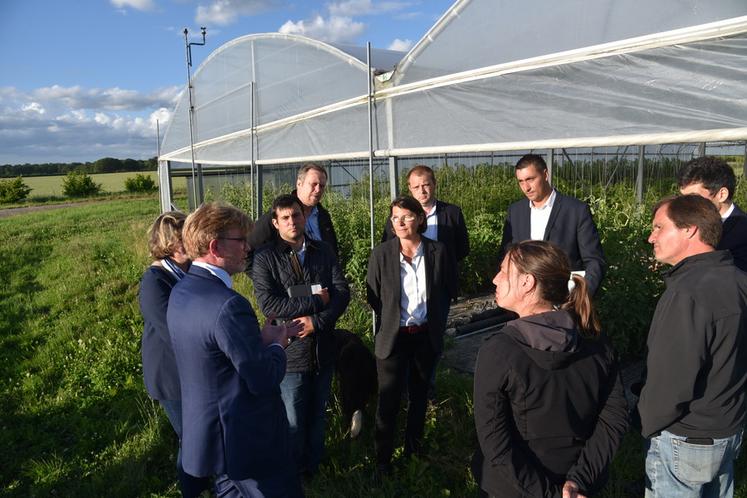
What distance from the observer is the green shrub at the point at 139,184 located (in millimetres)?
46156

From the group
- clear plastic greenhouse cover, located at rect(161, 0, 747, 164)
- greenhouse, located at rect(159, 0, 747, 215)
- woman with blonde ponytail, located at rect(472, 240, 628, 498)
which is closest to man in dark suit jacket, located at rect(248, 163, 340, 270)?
greenhouse, located at rect(159, 0, 747, 215)

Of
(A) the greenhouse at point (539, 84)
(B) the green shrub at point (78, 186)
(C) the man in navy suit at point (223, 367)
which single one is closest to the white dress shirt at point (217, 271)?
(C) the man in navy suit at point (223, 367)

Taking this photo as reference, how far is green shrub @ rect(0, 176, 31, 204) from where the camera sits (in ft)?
134

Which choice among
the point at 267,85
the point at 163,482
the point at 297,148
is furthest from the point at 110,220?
the point at 163,482

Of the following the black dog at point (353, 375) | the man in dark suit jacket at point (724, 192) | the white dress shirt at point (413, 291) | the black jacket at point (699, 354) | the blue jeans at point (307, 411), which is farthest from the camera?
the black dog at point (353, 375)

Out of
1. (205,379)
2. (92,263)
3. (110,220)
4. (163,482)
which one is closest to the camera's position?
(205,379)

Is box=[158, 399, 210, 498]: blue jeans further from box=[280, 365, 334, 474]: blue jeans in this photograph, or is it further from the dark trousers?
the dark trousers

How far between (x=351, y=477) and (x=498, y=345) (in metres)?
1.84

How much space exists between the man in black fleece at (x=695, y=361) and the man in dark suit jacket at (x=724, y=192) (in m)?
0.83

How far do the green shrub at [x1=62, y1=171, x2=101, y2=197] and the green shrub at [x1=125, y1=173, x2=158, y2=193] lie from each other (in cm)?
277

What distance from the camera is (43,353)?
5582 millimetres

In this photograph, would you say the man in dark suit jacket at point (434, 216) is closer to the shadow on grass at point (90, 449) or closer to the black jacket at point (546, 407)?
the black jacket at point (546, 407)

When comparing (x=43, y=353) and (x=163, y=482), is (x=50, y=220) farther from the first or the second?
(x=163, y=482)

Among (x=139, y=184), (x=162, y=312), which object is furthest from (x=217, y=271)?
(x=139, y=184)
